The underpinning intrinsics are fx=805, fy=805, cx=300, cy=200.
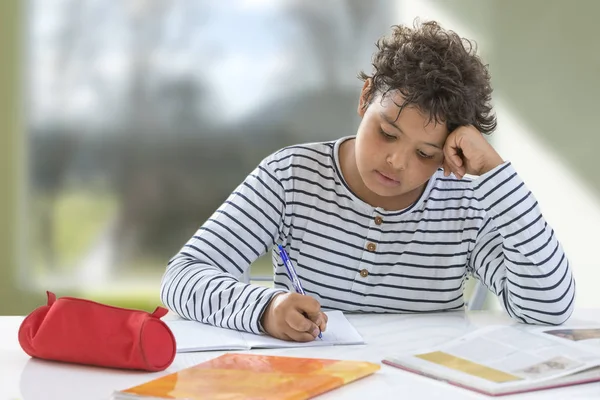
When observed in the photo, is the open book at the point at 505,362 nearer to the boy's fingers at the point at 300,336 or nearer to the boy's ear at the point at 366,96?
the boy's fingers at the point at 300,336

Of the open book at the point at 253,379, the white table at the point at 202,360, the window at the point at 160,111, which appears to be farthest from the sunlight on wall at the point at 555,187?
the open book at the point at 253,379

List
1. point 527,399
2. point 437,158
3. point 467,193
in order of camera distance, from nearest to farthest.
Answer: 1. point 527,399
2. point 437,158
3. point 467,193

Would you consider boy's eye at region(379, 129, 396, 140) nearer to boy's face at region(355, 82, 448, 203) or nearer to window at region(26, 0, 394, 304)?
boy's face at region(355, 82, 448, 203)

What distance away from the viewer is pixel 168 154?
3129mm

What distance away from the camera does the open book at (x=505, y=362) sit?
0.93 meters

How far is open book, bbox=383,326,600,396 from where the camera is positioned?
36.6 inches

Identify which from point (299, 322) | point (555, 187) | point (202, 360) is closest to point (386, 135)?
point (299, 322)

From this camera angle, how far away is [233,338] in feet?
3.74

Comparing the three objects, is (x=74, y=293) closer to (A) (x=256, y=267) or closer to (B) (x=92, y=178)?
(B) (x=92, y=178)

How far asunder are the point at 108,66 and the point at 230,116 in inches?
19.7

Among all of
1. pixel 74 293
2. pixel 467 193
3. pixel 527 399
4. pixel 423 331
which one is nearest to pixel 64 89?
pixel 74 293

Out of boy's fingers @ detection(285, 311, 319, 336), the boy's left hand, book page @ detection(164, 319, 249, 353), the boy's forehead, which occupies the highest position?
the boy's forehead

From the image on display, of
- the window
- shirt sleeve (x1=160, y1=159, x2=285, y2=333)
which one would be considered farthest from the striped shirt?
the window

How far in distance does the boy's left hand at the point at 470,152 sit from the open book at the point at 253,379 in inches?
19.8
